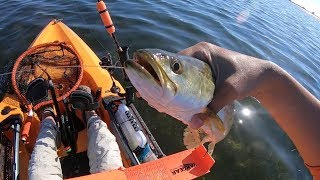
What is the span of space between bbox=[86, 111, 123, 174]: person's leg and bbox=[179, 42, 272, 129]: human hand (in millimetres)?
2443

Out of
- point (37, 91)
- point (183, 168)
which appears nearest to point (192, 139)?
point (183, 168)

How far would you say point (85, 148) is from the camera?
580 cm

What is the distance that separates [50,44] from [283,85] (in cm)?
528

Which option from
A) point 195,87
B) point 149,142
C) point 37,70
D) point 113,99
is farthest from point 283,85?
point 37,70

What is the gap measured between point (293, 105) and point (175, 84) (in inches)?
42.2

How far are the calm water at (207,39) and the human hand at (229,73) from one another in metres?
4.47

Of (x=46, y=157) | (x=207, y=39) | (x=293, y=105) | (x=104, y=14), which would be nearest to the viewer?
(x=293, y=105)

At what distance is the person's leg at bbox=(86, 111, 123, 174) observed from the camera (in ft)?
15.3

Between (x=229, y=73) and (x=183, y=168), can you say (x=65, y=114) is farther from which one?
(x=229, y=73)

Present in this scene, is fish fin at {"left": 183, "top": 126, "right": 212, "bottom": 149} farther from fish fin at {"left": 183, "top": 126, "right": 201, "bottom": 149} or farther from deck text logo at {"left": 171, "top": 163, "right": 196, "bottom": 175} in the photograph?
deck text logo at {"left": 171, "top": 163, "right": 196, "bottom": 175}

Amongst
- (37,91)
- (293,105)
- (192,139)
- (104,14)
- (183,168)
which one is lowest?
(183,168)

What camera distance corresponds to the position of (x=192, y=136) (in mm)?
3180

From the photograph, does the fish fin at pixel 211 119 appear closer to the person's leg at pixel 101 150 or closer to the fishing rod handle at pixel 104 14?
the person's leg at pixel 101 150

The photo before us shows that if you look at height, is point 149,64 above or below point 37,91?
above
